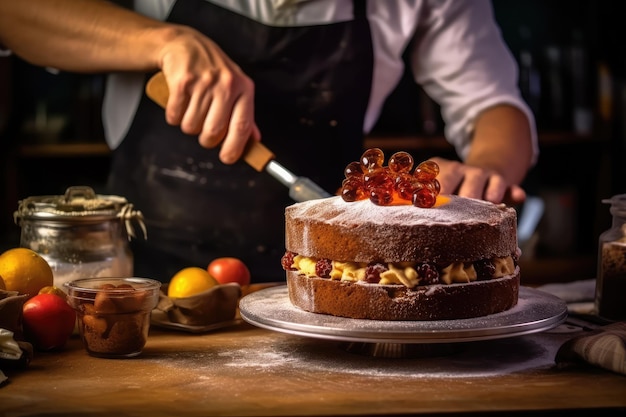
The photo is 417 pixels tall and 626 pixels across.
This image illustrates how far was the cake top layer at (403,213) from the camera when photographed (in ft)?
4.67

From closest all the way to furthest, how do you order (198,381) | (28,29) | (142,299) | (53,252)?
(198,381), (142,299), (53,252), (28,29)

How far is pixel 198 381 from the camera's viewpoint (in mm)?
1298

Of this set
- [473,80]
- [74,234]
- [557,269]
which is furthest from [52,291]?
[557,269]

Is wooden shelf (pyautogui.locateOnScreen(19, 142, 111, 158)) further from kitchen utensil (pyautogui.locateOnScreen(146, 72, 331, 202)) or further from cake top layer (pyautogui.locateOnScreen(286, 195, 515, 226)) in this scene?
cake top layer (pyautogui.locateOnScreen(286, 195, 515, 226))

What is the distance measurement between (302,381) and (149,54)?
1080mm

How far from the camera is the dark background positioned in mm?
3693

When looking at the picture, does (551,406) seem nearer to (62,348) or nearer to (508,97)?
(62,348)

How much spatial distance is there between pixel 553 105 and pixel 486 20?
1487 millimetres

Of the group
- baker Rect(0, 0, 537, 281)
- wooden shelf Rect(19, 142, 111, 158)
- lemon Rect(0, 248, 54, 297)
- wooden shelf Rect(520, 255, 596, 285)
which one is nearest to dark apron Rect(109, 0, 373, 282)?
baker Rect(0, 0, 537, 281)

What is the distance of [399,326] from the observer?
136cm

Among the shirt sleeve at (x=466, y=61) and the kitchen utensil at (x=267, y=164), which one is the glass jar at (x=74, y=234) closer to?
the kitchen utensil at (x=267, y=164)

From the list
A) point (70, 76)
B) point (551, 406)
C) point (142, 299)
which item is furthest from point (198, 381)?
point (70, 76)

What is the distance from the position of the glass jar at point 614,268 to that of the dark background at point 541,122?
2101 millimetres

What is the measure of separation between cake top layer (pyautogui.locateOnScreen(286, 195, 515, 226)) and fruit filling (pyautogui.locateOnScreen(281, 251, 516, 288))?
0.07 meters
